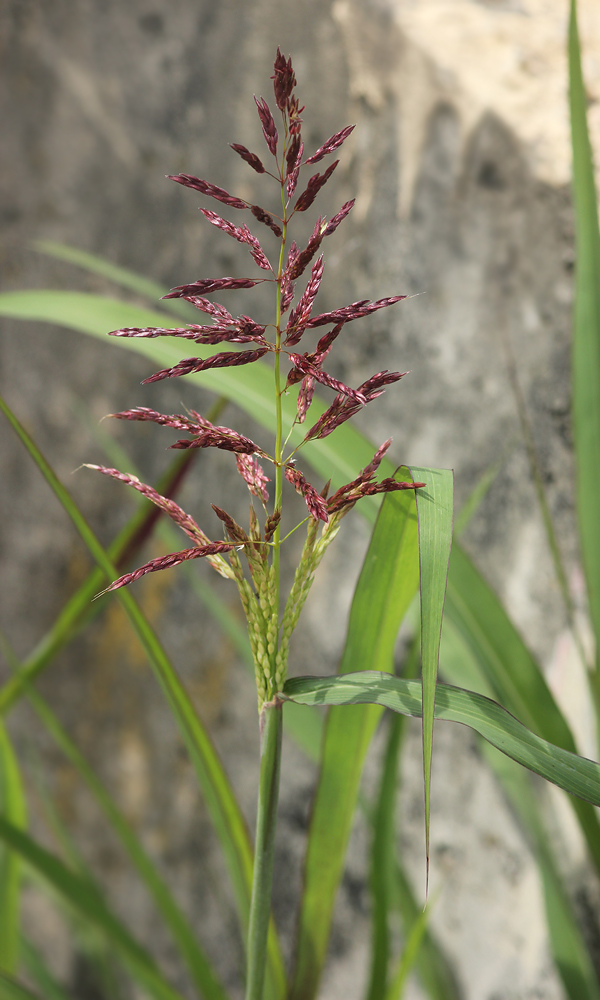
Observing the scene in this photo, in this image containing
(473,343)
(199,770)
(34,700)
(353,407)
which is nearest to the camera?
(353,407)

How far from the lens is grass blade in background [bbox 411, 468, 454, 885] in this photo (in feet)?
0.52

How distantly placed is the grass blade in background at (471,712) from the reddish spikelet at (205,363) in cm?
11

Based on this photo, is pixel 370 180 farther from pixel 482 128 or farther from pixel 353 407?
pixel 353 407

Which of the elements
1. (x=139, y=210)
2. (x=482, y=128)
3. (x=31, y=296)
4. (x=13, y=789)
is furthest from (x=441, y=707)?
(x=139, y=210)

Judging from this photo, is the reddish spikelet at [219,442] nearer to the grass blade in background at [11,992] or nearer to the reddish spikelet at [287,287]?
the reddish spikelet at [287,287]

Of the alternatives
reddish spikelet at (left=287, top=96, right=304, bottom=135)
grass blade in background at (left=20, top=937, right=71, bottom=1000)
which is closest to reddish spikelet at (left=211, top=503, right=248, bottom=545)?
reddish spikelet at (left=287, top=96, right=304, bottom=135)

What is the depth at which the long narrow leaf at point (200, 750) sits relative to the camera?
0.25 metres

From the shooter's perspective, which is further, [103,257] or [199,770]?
[103,257]

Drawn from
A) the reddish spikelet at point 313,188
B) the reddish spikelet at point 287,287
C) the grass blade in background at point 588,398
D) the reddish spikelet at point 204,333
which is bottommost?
the reddish spikelet at point 204,333

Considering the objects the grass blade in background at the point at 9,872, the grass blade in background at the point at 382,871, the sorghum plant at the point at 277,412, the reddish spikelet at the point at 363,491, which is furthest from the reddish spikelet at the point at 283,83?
the grass blade in background at the point at 9,872

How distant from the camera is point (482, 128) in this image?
1.68 ft

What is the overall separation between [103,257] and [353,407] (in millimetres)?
732

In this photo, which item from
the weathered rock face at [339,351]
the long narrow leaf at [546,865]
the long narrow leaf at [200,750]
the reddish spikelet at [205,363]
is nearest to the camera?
the reddish spikelet at [205,363]

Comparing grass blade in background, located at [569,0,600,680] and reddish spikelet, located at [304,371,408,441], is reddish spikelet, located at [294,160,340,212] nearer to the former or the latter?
reddish spikelet, located at [304,371,408,441]
